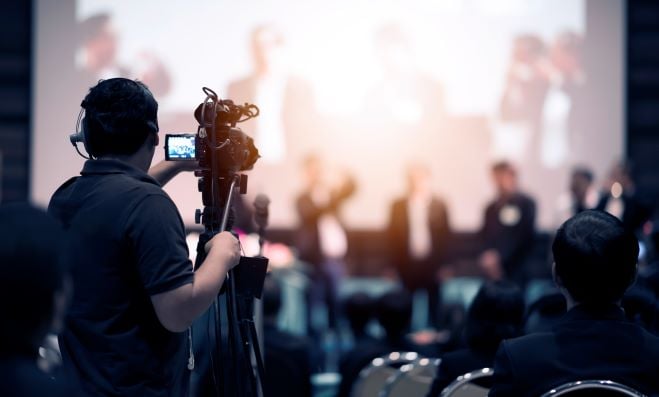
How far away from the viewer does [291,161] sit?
7.93 m

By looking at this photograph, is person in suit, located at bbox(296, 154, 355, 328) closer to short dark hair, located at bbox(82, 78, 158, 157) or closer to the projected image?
the projected image

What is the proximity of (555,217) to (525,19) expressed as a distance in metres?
1.63

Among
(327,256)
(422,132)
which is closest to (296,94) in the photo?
(422,132)

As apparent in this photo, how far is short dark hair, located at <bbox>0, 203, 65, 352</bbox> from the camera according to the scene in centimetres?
115

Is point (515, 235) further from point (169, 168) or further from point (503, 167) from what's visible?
point (169, 168)

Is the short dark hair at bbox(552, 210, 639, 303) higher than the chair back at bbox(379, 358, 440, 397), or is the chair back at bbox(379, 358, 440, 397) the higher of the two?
the short dark hair at bbox(552, 210, 639, 303)

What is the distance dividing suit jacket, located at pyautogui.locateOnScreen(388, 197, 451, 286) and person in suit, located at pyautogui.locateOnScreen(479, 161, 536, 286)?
0.34m

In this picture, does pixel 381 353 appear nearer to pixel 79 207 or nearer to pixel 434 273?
pixel 79 207

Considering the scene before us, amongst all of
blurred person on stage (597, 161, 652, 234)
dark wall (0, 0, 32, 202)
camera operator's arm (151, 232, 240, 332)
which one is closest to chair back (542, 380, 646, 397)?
camera operator's arm (151, 232, 240, 332)

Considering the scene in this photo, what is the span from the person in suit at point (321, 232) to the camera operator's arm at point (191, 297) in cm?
500

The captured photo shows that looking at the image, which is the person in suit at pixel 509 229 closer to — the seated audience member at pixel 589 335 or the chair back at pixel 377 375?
the chair back at pixel 377 375

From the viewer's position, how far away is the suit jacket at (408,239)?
270 inches

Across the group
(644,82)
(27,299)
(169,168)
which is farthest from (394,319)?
(644,82)

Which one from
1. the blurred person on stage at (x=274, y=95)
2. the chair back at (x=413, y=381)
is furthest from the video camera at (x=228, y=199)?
the blurred person on stage at (x=274, y=95)
